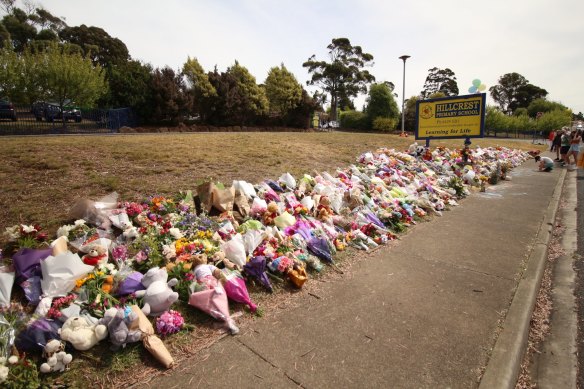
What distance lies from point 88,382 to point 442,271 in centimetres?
347

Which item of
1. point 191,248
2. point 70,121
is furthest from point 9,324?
point 70,121

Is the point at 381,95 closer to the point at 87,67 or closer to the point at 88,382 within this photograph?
the point at 87,67

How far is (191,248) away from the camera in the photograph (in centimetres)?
324

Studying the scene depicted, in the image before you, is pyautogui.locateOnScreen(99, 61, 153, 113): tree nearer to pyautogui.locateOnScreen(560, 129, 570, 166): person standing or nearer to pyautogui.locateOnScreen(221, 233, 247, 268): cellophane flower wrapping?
pyautogui.locateOnScreen(221, 233, 247, 268): cellophane flower wrapping

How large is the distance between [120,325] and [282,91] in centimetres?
2839

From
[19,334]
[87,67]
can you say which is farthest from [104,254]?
[87,67]

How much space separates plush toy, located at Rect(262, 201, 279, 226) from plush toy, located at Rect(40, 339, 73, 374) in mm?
2646

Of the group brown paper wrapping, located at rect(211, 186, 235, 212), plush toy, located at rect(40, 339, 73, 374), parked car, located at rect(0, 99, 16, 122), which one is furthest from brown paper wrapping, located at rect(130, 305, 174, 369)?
parked car, located at rect(0, 99, 16, 122)

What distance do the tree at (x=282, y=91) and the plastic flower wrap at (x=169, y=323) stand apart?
90.2 feet

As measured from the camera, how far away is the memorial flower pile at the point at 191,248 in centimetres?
245

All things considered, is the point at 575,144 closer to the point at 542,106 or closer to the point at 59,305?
the point at 59,305

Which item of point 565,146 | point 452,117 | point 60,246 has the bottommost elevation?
point 60,246

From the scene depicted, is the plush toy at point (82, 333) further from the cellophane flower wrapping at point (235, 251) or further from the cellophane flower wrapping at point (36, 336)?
the cellophane flower wrapping at point (235, 251)

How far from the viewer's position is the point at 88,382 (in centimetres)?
195
